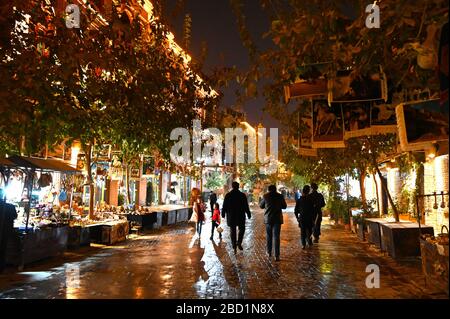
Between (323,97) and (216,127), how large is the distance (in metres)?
6.32

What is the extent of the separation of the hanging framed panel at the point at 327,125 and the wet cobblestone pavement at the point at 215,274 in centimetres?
289

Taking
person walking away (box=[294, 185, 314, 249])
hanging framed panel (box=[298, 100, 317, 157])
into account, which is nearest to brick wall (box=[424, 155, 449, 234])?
person walking away (box=[294, 185, 314, 249])

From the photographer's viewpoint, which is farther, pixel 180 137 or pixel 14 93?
pixel 180 137

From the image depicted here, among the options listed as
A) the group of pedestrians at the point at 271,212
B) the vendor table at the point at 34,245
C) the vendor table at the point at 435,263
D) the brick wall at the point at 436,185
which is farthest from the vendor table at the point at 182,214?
the vendor table at the point at 435,263

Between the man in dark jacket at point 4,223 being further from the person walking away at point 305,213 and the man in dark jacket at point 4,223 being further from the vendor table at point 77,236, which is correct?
the person walking away at point 305,213

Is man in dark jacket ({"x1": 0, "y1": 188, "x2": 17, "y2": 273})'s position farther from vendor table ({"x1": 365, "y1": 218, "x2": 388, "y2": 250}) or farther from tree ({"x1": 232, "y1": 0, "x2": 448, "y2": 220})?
vendor table ({"x1": 365, "y1": 218, "x2": 388, "y2": 250})

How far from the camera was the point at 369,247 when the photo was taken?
13.8 meters

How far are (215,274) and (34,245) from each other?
452cm

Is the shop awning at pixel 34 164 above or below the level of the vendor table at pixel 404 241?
above

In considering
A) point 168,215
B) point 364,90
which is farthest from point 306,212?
point 168,215

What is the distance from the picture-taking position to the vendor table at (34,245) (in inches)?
393

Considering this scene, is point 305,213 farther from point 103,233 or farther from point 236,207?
point 103,233
